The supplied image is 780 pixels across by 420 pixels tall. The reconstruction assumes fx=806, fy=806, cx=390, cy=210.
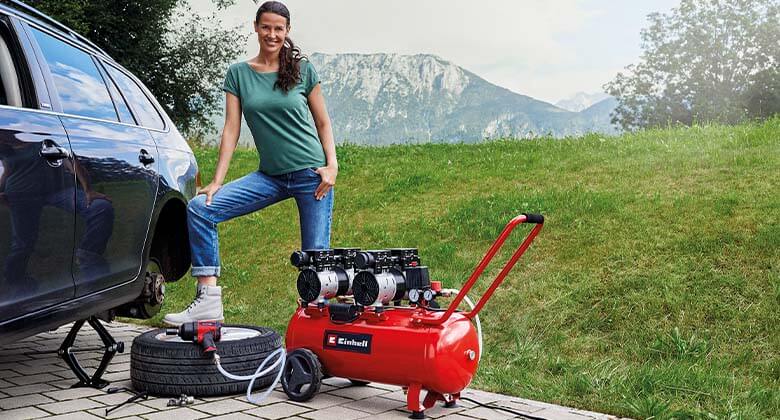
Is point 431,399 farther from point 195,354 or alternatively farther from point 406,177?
point 406,177

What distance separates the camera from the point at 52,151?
140 inches

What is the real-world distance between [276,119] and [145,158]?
31.7 inches

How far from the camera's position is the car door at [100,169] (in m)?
3.87

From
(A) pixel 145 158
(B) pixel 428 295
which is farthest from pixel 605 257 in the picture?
(A) pixel 145 158

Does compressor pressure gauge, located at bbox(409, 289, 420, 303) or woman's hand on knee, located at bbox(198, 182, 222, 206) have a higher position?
woman's hand on knee, located at bbox(198, 182, 222, 206)

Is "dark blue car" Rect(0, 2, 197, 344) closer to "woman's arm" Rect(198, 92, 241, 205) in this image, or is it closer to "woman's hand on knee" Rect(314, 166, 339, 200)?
"woman's arm" Rect(198, 92, 241, 205)

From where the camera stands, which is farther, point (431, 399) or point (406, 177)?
point (406, 177)

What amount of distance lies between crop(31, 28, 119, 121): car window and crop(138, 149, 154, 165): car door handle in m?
0.24

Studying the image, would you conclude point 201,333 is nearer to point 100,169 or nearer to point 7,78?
point 100,169

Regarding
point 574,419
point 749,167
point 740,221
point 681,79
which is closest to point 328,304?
point 574,419

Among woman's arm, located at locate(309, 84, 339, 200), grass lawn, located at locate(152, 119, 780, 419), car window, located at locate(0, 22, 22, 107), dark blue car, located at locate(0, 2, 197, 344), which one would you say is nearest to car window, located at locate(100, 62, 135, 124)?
dark blue car, located at locate(0, 2, 197, 344)

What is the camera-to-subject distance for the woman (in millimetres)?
4328

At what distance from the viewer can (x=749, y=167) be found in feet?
24.8

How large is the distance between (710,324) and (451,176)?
4939 mm
